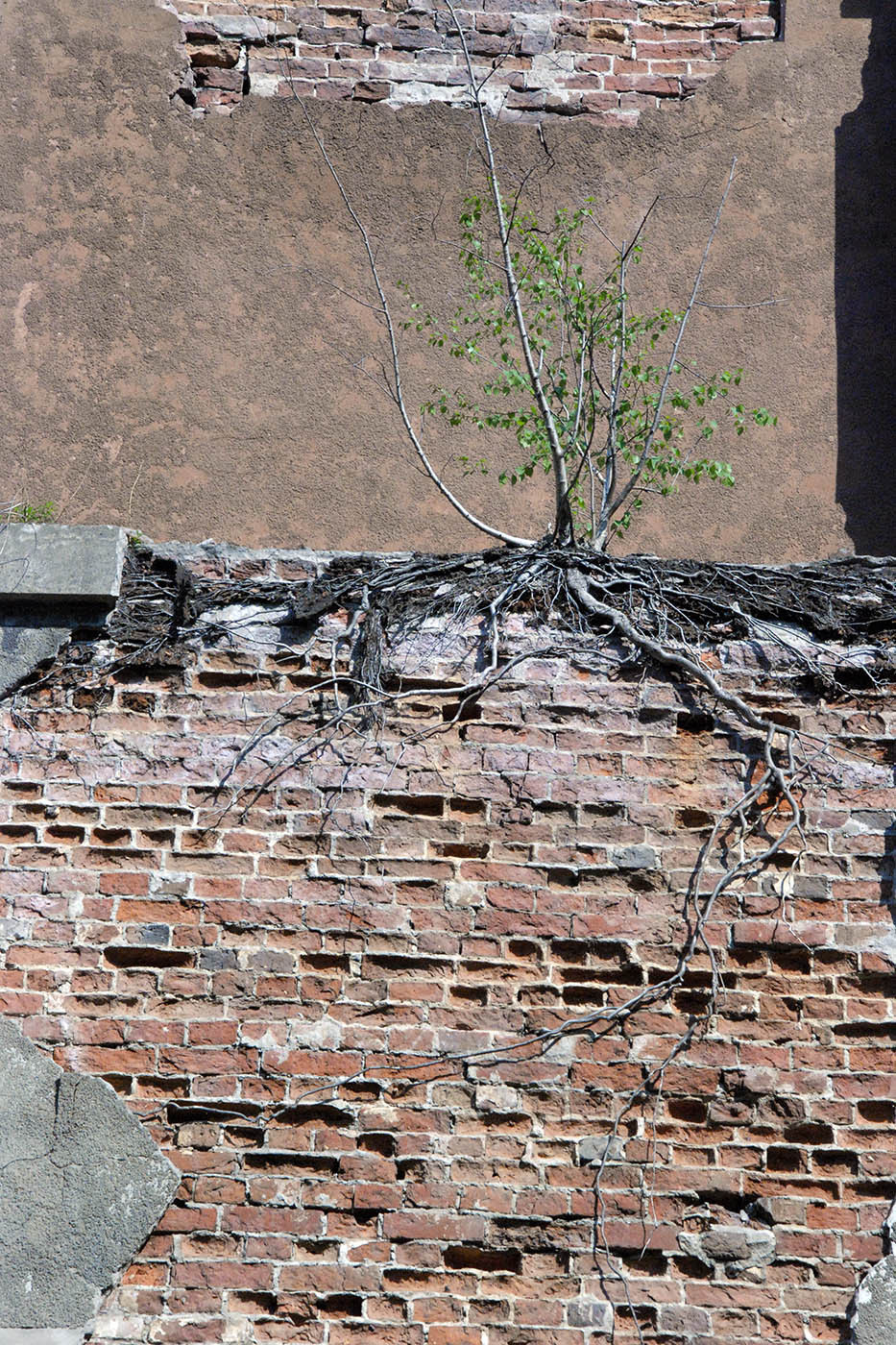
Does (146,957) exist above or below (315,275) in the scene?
below

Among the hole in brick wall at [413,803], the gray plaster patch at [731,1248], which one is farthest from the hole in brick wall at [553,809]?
the gray plaster patch at [731,1248]

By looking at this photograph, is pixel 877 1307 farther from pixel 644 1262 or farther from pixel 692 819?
pixel 692 819

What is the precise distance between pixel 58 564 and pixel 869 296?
442cm

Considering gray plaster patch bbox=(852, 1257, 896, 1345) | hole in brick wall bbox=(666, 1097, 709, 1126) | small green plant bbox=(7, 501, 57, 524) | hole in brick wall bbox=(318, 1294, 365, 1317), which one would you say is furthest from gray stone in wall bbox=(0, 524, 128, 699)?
gray plaster patch bbox=(852, 1257, 896, 1345)

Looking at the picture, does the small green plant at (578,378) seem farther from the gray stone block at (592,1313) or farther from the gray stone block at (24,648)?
the gray stone block at (592,1313)

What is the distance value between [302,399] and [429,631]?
2.67 meters

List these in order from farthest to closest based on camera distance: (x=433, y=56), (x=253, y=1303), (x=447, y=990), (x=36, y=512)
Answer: (x=433, y=56)
(x=36, y=512)
(x=447, y=990)
(x=253, y=1303)

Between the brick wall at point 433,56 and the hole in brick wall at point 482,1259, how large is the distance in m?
5.38

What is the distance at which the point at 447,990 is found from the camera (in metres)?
3.82

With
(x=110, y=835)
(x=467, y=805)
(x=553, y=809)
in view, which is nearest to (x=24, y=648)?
(x=110, y=835)

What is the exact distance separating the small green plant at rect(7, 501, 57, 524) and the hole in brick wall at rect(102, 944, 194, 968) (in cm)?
239

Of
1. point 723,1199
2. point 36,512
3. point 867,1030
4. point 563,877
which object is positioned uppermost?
point 36,512

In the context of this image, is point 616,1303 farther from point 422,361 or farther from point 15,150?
point 15,150

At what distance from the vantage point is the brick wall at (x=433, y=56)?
22.4 ft
